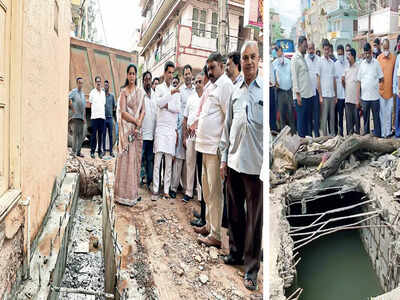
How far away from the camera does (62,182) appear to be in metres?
4.09

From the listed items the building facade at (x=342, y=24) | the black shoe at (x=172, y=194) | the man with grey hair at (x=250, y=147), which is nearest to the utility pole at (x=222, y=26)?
the black shoe at (x=172, y=194)

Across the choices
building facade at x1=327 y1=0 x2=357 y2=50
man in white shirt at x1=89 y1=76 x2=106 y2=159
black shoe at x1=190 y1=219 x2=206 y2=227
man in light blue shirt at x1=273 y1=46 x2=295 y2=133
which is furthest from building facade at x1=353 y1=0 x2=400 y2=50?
man in white shirt at x1=89 y1=76 x2=106 y2=159

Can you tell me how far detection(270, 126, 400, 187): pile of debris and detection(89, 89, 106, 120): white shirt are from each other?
134 inches

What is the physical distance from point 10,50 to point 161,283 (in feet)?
5.08

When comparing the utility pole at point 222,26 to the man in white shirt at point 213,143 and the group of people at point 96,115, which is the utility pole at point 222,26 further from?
the group of people at point 96,115

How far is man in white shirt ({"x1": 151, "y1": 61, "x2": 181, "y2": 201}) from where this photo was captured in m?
3.25

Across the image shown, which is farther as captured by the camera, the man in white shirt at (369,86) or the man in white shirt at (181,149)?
the man in white shirt at (181,149)

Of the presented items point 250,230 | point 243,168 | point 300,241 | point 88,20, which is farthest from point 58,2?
point 88,20

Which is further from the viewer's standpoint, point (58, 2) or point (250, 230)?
point (58, 2)

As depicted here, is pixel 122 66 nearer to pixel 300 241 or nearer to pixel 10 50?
pixel 10 50

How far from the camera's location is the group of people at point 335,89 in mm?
1262

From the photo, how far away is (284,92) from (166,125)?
77.9 inches

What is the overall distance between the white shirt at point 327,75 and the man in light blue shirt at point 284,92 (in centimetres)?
Result: 14

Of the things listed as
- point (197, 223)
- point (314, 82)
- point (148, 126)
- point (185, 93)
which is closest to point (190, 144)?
point (148, 126)
